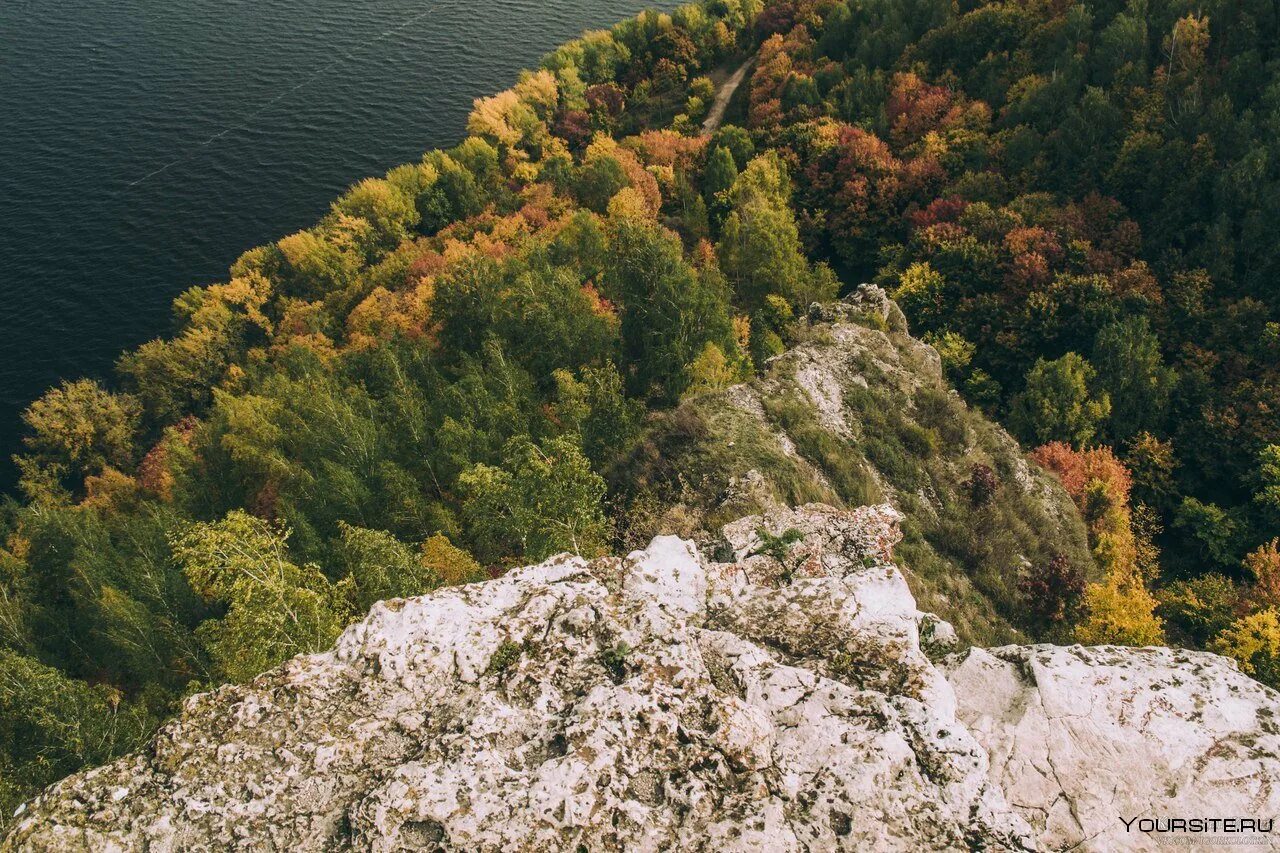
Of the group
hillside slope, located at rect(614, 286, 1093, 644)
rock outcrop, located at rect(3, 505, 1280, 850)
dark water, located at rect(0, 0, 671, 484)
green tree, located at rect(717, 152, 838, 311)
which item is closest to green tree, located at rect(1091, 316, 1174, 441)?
hillside slope, located at rect(614, 286, 1093, 644)

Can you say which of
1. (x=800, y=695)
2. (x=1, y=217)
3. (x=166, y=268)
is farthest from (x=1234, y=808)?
(x=1, y=217)

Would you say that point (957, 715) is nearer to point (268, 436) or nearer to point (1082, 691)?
Answer: point (1082, 691)

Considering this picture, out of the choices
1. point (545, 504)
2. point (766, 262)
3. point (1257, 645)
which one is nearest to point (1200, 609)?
point (1257, 645)

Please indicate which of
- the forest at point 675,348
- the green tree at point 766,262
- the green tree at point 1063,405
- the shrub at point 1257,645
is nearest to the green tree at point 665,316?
the forest at point 675,348

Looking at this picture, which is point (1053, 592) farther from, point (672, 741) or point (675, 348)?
point (672, 741)

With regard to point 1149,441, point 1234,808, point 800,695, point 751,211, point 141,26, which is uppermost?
point 141,26

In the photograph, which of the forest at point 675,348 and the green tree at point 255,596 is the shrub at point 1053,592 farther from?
the green tree at point 255,596
